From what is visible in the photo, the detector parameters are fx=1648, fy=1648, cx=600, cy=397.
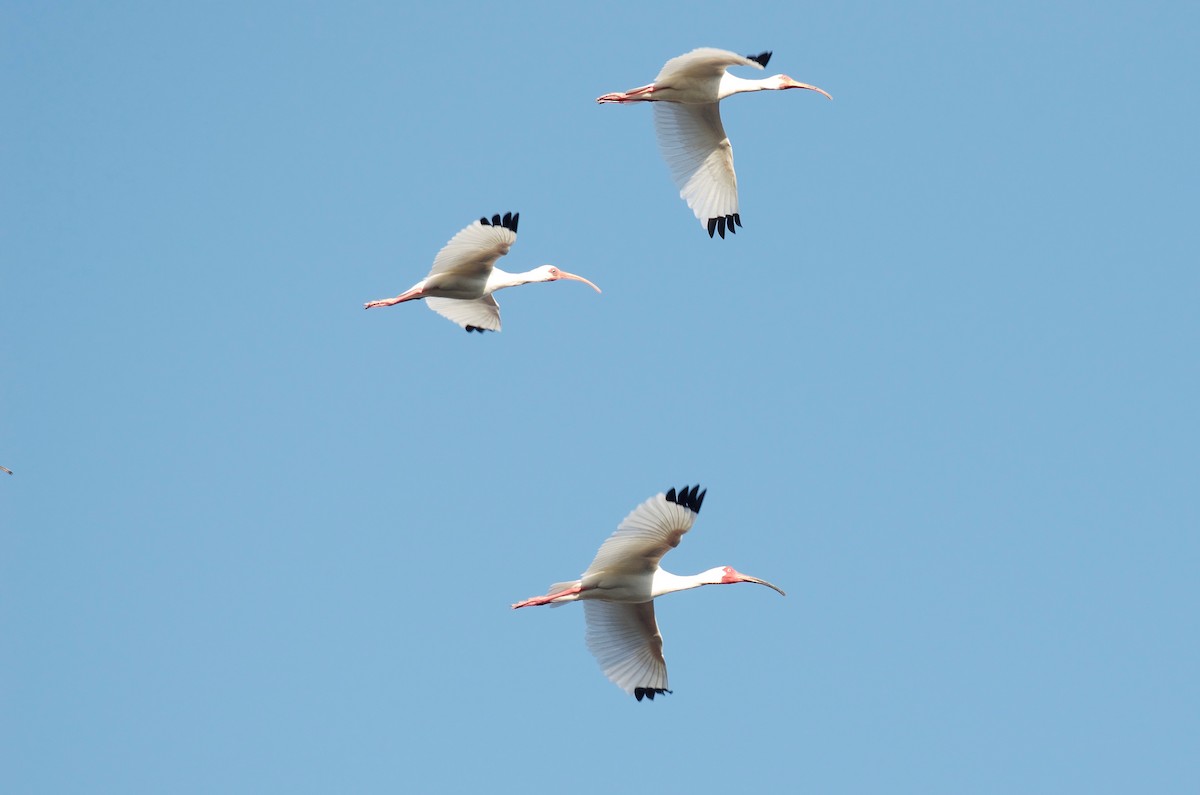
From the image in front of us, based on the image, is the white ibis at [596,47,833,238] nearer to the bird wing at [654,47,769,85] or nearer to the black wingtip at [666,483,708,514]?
the bird wing at [654,47,769,85]

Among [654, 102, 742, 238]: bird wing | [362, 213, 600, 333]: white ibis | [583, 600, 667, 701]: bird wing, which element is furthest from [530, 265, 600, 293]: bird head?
[583, 600, 667, 701]: bird wing

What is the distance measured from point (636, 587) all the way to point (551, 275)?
746cm

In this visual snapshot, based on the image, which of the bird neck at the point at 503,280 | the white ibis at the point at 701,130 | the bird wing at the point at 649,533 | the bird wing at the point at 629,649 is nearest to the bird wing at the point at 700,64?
the white ibis at the point at 701,130

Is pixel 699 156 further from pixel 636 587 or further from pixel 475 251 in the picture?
pixel 636 587

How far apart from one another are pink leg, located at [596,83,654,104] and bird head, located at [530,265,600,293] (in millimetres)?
3682

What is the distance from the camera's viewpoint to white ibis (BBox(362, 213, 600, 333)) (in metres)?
21.4

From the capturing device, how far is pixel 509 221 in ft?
69.8

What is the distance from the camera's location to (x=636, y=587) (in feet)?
59.9

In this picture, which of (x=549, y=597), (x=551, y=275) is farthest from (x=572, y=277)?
(x=549, y=597)

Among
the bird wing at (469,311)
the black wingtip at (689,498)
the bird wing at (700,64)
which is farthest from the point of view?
the bird wing at (469,311)

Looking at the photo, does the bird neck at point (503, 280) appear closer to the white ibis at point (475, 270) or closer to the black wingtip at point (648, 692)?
the white ibis at point (475, 270)

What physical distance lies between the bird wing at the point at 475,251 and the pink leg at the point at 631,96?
1.96m

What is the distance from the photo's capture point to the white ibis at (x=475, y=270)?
21359mm

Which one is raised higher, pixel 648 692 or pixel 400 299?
pixel 400 299
